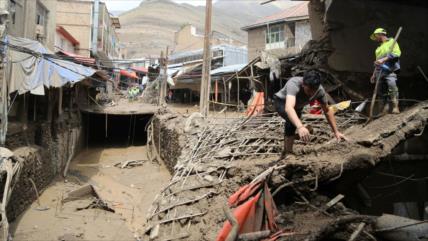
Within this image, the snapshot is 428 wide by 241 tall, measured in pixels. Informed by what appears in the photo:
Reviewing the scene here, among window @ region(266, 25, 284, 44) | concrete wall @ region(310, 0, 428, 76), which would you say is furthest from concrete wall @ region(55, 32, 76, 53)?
concrete wall @ region(310, 0, 428, 76)

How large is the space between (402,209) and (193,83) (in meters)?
21.8

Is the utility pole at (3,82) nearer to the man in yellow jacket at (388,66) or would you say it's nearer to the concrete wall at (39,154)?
the concrete wall at (39,154)

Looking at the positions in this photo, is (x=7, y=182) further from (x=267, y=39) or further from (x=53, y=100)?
(x=267, y=39)

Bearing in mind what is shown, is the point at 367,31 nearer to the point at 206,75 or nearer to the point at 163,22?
the point at 206,75

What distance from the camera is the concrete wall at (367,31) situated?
1041 centimetres

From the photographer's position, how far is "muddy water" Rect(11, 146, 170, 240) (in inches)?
432

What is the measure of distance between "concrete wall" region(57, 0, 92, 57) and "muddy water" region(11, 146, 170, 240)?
42.7ft

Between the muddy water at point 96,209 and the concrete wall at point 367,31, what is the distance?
296 inches

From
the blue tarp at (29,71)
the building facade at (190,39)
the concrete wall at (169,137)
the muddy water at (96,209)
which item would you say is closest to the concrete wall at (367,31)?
the concrete wall at (169,137)

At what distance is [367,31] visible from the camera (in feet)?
34.8

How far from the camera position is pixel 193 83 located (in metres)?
29.2

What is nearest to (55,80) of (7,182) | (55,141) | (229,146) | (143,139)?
(55,141)

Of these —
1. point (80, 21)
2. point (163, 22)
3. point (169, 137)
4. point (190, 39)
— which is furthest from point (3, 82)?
point (163, 22)

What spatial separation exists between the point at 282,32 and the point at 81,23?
51.7 feet
